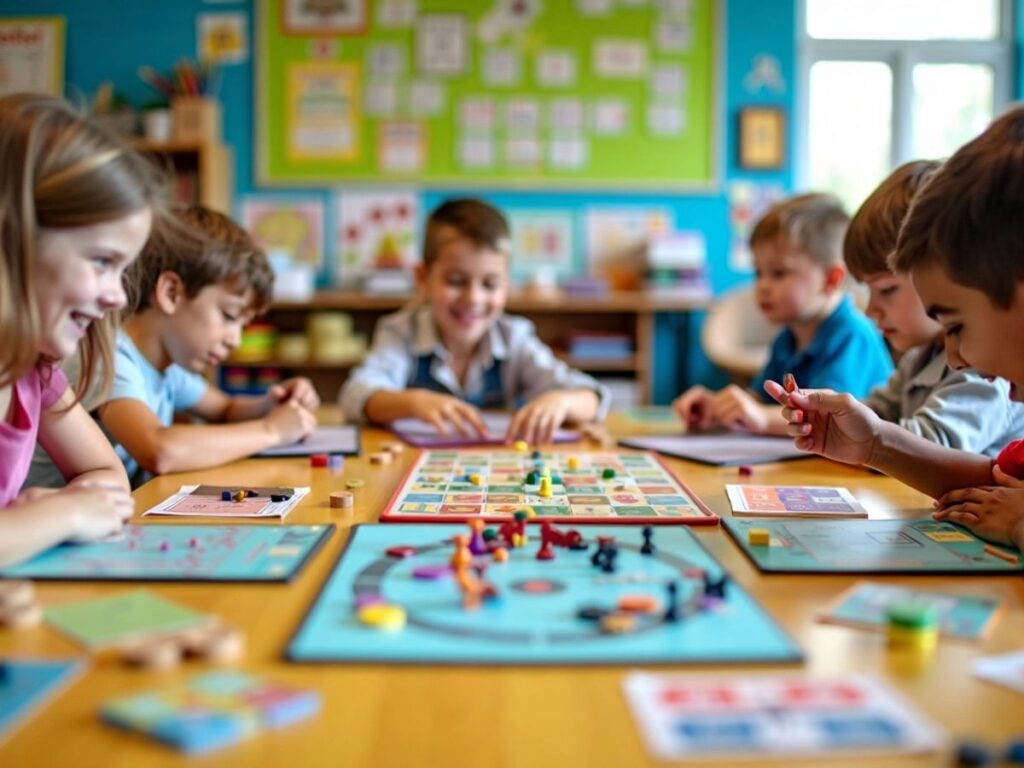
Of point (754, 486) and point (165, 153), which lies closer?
point (754, 486)

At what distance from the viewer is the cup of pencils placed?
163 inches

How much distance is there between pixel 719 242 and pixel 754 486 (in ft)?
10.6

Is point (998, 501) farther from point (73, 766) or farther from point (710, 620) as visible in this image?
point (73, 766)

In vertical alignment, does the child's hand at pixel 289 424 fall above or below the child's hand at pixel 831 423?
below

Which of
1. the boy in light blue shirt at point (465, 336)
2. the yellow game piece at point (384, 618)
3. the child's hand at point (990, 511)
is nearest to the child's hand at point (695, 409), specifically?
the boy in light blue shirt at point (465, 336)

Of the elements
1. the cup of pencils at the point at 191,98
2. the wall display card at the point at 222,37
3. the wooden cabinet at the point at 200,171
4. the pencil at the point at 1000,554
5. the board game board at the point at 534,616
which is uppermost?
the wall display card at the point at 222,37

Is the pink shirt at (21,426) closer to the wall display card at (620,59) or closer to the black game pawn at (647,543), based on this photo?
the black game pawn at (647,543)

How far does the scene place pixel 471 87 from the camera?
14.2 ft

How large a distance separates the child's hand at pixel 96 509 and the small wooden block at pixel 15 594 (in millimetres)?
127

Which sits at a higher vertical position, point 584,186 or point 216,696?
point 584,186

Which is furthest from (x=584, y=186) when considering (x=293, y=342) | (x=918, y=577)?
(x=918, y=577)

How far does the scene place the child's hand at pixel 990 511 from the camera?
38.9 inches

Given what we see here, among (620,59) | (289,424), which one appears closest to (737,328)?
(620,59)

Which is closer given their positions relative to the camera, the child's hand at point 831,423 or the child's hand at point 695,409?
the child's hand at point 831,423
